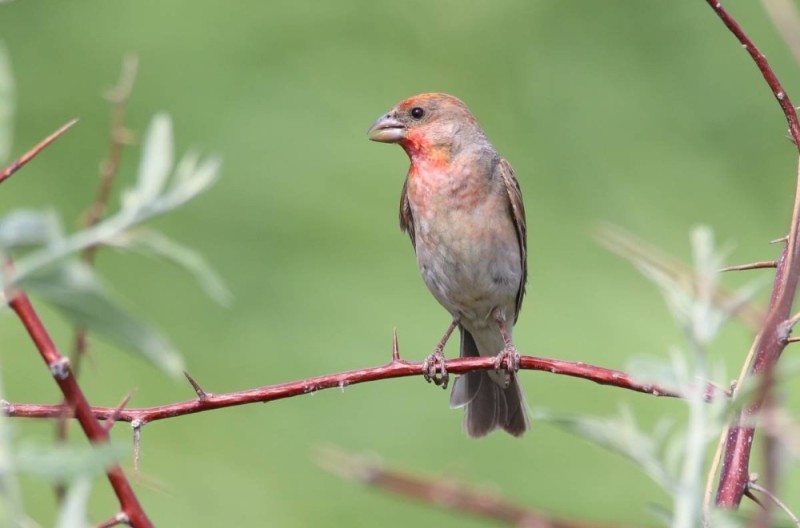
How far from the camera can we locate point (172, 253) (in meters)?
0.75

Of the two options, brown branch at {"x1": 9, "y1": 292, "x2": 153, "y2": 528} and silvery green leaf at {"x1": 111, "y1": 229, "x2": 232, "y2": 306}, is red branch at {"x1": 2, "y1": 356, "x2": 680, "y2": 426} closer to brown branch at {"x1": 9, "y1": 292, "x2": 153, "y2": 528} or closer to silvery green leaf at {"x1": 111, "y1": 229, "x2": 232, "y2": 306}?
brown branch at {"x1": 9, "y1": 292, "x2": 153, "y2": 528}

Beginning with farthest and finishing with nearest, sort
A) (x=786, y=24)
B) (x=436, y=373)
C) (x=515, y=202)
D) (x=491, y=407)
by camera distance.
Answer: (x=515, y=202) → (x=491, y=407) → (x=436, y=373) → (x=786, y=24)

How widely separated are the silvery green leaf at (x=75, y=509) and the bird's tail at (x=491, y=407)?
9.11 ft

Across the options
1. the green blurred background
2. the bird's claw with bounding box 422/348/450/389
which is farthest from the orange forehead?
the green blurred background

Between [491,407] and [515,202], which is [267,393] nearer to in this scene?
[491,407]

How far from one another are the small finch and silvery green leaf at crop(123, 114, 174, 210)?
2.68m

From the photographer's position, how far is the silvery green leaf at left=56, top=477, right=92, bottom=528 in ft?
2.44

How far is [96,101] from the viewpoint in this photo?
15.8 ft

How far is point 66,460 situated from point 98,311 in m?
0.09

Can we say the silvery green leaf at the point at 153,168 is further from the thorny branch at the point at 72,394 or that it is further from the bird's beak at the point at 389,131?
the bird's beak at the point at 389,131

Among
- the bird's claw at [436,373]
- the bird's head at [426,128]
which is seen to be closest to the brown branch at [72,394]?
the bird's claw at [436,373]

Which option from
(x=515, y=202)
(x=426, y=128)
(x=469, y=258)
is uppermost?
(x=426, y=128)

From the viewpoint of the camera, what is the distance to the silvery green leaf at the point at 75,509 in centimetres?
75

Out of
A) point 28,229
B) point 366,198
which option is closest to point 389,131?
point 366,198
